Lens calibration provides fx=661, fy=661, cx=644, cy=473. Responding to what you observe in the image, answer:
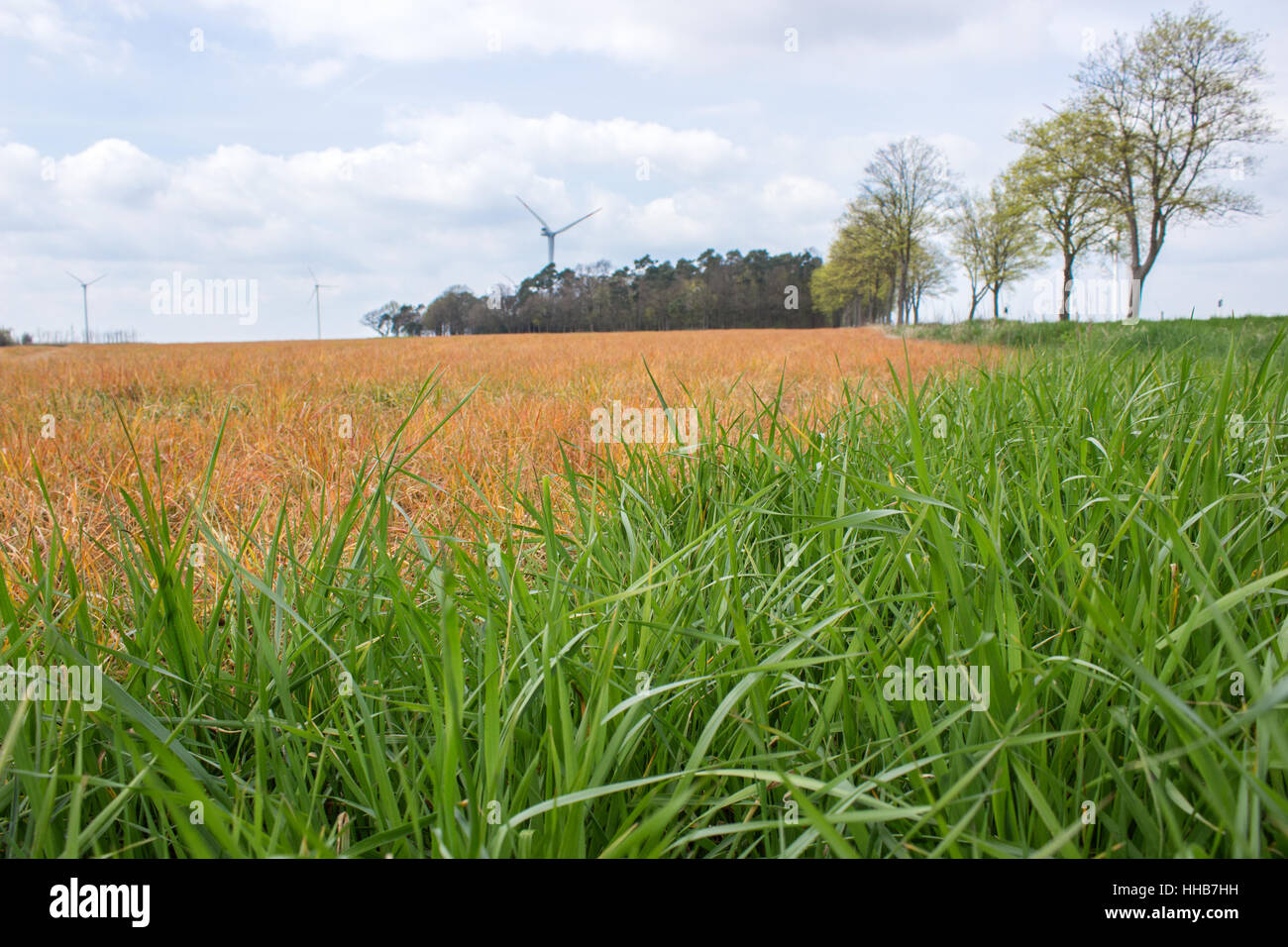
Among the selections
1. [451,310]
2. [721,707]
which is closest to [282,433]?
[721,707]

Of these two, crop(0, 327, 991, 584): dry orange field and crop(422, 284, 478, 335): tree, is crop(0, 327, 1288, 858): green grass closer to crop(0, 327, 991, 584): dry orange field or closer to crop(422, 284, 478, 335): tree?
crop(0, 327, 991, 584): dry orange field

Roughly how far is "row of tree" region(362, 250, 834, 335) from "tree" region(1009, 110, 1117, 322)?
19858mm

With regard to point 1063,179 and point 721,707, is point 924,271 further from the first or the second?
point 721,707

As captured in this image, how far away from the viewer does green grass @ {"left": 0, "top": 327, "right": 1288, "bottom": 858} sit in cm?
76

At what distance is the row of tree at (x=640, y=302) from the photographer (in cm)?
4875

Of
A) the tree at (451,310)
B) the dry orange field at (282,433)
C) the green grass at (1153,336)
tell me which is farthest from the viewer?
the tree at (451,310)

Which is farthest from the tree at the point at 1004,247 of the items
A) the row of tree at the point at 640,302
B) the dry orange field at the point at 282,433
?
the dry orange field at the point at 282,433

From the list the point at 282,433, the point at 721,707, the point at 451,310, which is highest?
the point at 451,310

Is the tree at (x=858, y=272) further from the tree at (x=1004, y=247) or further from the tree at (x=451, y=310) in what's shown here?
the tree at (x=451, y=310)

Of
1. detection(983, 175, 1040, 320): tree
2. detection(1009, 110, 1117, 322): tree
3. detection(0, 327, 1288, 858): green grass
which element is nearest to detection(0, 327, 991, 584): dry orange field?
detection(0, 327, 1288, 858): green grass

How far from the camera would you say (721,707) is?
0.85m

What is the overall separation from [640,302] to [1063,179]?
39.5 m

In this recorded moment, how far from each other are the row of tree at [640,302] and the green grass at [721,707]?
4491 centimetres

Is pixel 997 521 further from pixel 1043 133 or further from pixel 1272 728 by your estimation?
pixel 1043 133
